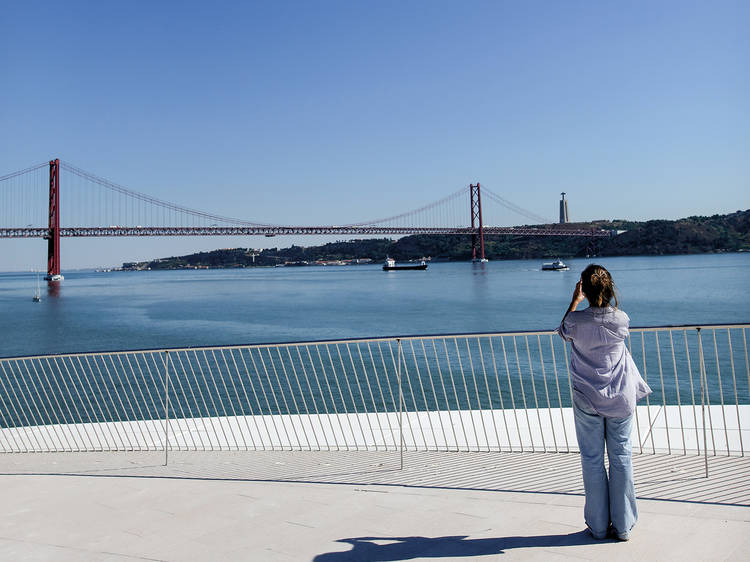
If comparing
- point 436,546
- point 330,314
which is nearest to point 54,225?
point 330,314

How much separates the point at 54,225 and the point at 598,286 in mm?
75892

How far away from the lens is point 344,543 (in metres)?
3.23

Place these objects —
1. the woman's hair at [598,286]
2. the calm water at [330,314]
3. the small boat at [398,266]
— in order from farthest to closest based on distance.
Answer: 1. the small boat at [398,266]
2. the calm water at [330,314]
3. the woman's hair at [598,286]

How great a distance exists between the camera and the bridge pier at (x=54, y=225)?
69.6m

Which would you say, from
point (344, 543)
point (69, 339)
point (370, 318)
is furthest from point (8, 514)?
point (370, 318)

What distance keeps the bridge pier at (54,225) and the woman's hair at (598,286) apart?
74.9m

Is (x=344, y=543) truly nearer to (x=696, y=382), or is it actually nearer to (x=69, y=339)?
(x=696, y=382)

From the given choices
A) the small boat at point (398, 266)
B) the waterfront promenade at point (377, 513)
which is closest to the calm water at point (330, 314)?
the waterfront promenade at point (377, 513)

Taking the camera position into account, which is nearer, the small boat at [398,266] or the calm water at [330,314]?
the calm water at [330,314]

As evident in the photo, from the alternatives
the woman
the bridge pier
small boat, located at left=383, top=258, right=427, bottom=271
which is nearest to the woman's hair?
the woman

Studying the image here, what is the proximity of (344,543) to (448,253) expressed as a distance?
130m

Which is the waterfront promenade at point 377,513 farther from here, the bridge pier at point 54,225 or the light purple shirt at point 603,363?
the bridge pier at point 54,225

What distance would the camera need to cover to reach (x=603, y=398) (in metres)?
3.04

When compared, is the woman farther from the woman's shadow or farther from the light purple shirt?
the woman's shadow
